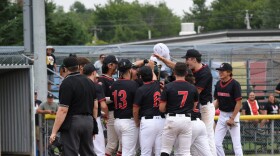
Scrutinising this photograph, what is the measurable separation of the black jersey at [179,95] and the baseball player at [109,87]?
1614 millimetres

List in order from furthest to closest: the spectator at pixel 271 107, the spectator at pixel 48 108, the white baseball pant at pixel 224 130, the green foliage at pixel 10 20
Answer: the green foliage at pixel 10 20 → the spectator at pixel 271 107 → the spectator at pixel 48 108 → the white baseball pant at pixel 224 130

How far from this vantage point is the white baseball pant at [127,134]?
45.6ft

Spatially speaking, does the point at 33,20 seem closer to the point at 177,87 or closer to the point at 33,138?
the point at 33,138

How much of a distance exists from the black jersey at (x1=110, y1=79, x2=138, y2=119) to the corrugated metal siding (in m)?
1.89

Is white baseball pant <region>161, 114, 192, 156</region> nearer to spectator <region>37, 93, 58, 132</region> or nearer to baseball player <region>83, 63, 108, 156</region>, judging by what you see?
baseball player <region>83, 63, 108, 156</region>

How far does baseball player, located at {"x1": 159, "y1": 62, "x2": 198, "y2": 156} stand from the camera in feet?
42.0

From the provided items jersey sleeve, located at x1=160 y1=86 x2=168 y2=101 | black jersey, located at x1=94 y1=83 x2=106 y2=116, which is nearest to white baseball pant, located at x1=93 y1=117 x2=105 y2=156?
black jersey, located at x1=94 y1=83 x2=106 y2=116

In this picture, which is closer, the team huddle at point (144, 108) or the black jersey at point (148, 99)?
the team huddle at point (144, 108)

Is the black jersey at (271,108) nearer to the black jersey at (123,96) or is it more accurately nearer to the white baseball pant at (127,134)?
the white baseball pant at (127,134)

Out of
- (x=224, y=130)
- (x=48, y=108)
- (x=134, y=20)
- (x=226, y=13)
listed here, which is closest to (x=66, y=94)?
(x=224, y=130)

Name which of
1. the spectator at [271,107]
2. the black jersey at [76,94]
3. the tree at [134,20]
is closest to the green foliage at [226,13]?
the tree at [134,20]

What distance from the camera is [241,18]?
107 m

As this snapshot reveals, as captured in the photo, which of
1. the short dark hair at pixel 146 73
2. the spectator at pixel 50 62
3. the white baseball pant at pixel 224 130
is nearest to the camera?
the short dark hair at pixel 146 73

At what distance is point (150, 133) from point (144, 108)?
43 centimetres
